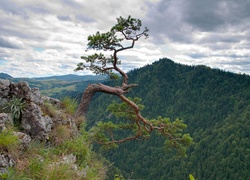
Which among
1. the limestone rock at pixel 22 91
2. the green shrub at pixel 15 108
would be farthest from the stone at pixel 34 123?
the limestone rock at pixel 22 91

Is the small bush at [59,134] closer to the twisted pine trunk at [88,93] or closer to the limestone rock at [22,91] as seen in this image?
the limestone rock at [22,91]

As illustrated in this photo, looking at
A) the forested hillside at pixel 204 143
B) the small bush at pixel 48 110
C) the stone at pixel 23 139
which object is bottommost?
the forested hillside at pixel 204 143

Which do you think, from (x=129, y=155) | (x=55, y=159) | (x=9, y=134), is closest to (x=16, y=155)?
(x=9, y=134)

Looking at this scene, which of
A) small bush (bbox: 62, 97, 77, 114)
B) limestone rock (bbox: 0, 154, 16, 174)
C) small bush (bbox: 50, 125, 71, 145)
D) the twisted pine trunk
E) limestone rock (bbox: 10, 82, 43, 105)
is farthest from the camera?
the twisted pine trunk

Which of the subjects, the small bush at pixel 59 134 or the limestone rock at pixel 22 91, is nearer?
the small bush at pixel 59 134

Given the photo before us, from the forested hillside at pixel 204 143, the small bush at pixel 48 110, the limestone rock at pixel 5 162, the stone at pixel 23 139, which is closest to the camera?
the limestone rock at pixel 5 162

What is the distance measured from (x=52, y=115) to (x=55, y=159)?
7.05 feet

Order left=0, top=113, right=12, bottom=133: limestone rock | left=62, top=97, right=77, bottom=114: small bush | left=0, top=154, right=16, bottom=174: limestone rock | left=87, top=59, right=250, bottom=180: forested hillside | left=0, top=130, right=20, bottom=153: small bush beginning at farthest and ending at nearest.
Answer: left=87, top=59, right=250, bottom=180: forested hillside, left=62, top=97, right=77, bottom=114: small bush, left=0, top=113, right=12, bottom=133: limestone rock, left=0, top=130, right=20, bottom=153: small bush, left=0, top=154, right=16, bottom=174: limestone rock

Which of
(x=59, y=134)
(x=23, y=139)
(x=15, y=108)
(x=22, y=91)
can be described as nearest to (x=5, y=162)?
(x=23, y=139)

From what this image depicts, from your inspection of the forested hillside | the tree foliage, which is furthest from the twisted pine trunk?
the forested hillside

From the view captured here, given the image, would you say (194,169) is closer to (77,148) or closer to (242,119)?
(242,119)

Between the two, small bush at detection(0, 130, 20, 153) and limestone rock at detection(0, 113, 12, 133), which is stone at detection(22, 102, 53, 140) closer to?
limestone rock at detection(0, 113, 12, 133)

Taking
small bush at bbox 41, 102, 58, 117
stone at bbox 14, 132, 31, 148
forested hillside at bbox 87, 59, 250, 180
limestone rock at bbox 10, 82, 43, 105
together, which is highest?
limestone rock at bbox 10, 82, 43, 105

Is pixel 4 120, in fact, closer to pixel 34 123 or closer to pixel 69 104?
pixel 34 123
